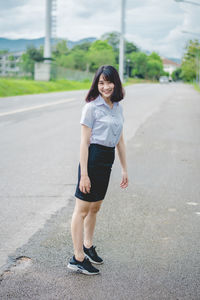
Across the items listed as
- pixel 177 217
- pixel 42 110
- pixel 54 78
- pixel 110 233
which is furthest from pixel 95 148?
pixel 54 78

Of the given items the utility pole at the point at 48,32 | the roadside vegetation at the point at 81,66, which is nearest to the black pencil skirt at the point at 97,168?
the roadside vegetation at the point at 81,66

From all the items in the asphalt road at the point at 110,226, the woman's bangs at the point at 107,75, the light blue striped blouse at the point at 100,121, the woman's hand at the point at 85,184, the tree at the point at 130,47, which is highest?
the tree at the point at 130,47

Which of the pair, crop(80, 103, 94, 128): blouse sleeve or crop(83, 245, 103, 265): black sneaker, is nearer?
crop(80, 103, 94, 128): blouse sleeve

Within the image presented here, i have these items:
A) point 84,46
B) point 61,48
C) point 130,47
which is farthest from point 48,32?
point 130,47

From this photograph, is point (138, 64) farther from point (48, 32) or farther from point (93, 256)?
point (93, 256)

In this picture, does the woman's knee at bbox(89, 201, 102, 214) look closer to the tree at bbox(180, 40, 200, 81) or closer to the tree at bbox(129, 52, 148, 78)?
the tree at bbox(180, 40, 200, 81)

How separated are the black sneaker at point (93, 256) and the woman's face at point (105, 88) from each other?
50.2 inches

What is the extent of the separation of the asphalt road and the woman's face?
138 centimetres

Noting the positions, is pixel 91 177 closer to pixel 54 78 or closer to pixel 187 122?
pixel 187 122

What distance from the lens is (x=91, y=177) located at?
11.0 ft

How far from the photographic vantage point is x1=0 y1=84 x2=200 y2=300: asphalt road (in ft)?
10.6

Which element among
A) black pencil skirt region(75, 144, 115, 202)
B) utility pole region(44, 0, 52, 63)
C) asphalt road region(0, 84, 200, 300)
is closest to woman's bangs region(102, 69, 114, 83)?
black pencil skirt region(75, 144, 115, 202)

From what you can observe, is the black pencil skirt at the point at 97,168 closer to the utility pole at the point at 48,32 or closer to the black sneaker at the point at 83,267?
the black sneaker at the point at 83,267

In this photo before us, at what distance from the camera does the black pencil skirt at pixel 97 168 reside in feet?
11.0
